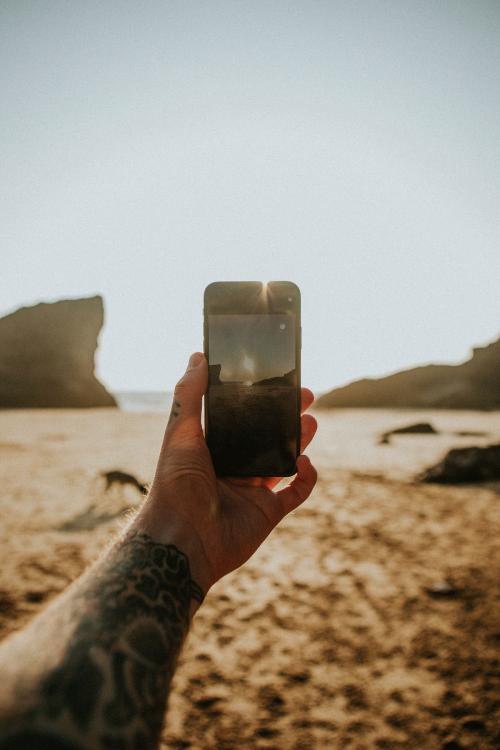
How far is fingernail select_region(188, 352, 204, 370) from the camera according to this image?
95.4 inches

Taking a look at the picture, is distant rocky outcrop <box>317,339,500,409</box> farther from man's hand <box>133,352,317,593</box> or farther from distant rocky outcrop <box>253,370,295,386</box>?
man's hand <box>133,352,317,593</box>

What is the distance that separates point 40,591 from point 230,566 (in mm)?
3140

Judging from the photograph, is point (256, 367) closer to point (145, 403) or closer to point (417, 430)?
point (417, 430)

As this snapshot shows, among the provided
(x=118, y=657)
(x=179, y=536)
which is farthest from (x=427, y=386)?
(x=118, y=657)

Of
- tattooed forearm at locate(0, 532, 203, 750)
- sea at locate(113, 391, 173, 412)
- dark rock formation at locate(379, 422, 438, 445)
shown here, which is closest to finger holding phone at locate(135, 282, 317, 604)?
tattooed forearm at locate(0, 532, 203, 750)

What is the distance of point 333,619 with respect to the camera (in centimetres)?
366

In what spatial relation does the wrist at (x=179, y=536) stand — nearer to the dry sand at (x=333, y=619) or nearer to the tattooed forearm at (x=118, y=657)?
the tattooed forearm at (x=118, y=657)

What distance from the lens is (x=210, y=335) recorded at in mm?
2459

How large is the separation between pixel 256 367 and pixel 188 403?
1.65ft

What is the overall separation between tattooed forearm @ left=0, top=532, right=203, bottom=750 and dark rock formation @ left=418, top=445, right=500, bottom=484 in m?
8.17

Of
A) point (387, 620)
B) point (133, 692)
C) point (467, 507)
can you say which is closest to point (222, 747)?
point (387, 620)

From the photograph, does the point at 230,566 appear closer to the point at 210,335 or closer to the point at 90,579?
the point at 90,579

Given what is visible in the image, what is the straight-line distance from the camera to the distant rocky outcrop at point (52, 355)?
4722 centimetres

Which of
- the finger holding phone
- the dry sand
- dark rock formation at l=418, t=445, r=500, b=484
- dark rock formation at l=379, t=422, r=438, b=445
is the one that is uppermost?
the finger holding phone
